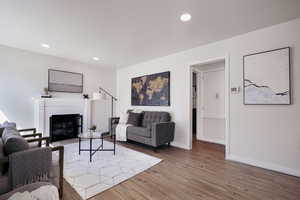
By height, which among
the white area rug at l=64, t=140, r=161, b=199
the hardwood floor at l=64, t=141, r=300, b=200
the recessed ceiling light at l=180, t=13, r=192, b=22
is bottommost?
the hardwood floor at l=64, t=141, r=300, b=200

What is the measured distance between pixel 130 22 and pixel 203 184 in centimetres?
281

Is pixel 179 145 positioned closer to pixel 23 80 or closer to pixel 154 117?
pixel 154 117

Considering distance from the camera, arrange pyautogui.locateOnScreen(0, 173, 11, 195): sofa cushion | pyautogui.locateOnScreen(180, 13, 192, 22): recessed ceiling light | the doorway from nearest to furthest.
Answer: pyautogui.locateOnScreen(0, 173, 11, 195): sofa cushion < pyautogui.locateOnScreen(180, 13, 192, 22): recessed ceiling light < the doorway

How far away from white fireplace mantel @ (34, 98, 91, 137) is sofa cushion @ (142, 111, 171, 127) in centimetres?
206

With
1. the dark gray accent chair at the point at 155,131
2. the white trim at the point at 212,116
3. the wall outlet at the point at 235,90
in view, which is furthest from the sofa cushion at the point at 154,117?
the wall outlet at the point at 235,90

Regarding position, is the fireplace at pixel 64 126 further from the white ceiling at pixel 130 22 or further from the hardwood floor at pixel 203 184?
the hardwood floor at pixel 203 184

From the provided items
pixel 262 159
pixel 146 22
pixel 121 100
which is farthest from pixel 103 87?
pixel 262 159

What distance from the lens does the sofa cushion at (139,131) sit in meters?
3.43

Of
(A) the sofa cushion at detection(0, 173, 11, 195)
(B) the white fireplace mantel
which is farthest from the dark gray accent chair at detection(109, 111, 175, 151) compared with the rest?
(A) the sofa cushion at detection(0, 173, 11, 195)

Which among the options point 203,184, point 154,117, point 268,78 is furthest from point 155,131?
point 268,78

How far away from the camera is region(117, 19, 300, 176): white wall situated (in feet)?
7.49

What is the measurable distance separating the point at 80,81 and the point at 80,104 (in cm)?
80

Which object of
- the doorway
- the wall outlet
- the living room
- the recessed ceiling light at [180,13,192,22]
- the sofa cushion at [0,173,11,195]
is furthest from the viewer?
the doorway

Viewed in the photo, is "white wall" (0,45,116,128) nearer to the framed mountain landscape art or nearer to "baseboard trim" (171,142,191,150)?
"baseboard trim" (171,142,191,150)
